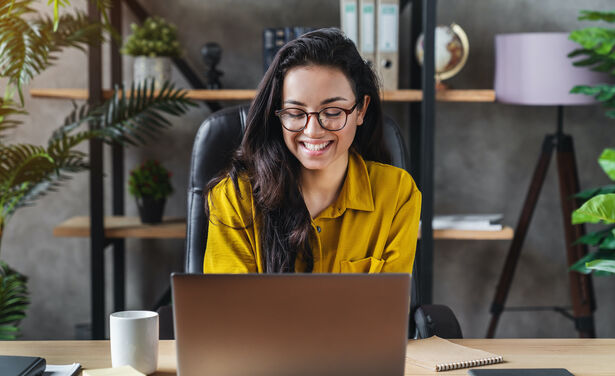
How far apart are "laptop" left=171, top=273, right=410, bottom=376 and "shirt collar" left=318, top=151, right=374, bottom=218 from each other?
600 mm

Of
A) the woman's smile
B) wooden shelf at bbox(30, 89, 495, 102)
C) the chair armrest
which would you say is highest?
wooden shelf at bbox(30, 89, 495, 102)

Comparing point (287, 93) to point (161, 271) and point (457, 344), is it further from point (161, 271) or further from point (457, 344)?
point (161, 271)

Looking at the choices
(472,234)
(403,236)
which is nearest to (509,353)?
(403,236)

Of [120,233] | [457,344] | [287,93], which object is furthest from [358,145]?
[120,233]

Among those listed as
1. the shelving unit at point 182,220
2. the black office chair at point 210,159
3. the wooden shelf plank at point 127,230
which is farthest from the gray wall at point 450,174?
the black office chair at point 210,159

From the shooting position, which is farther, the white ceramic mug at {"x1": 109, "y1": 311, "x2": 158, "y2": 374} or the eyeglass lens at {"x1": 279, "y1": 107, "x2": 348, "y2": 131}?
the eyeglass lens at {"x1": 279, "y1": 107, "x2": 348, "y2": 131}

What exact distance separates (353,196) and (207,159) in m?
0.37

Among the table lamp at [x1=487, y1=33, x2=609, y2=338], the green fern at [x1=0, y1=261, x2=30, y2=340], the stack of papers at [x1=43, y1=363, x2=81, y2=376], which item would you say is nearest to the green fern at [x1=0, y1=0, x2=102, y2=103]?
the green fern at [x1=0, y1=261, x2=30, y2=340]

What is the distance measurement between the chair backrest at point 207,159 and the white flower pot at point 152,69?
32.3 inches

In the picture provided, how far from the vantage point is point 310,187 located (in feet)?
Result: 4.81

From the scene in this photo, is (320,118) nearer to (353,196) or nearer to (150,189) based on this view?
(353,196)

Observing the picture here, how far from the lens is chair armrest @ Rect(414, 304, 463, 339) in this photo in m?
1.28

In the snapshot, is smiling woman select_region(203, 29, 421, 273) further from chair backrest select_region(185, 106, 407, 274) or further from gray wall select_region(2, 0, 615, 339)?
gray wall select_region(2, 0, 615, 339)

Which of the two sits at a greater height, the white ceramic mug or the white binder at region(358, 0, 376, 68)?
the white binder at region(358, 0, 376, 68)
